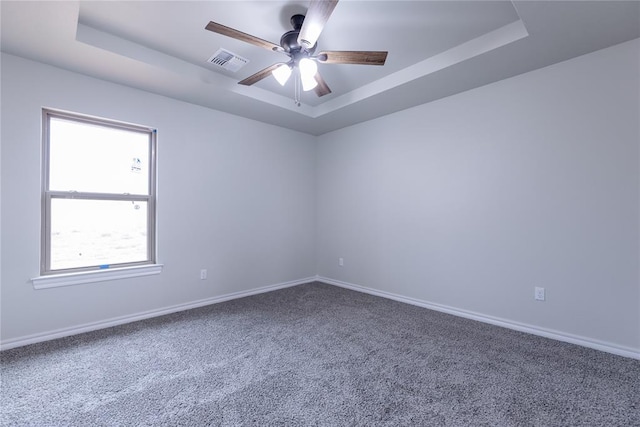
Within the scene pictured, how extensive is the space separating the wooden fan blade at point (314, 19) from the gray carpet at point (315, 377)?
88.8 inches

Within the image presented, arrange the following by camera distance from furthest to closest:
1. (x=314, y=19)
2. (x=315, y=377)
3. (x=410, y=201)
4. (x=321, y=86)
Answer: (x=410, y=201), (x=321, y=86), (x=315, y=377), (x=314, y=19)

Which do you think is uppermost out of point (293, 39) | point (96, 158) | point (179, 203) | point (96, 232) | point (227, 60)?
point (227, 60)

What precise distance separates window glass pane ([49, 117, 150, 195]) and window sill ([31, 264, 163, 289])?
0.81m

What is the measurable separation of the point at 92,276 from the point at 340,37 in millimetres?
3187

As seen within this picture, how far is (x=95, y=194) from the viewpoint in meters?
2.83

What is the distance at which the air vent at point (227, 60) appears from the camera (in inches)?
102

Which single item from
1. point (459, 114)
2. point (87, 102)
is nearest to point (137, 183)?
point (87, 102)

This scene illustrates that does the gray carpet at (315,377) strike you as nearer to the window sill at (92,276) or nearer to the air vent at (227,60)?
the window sill at (92,276)

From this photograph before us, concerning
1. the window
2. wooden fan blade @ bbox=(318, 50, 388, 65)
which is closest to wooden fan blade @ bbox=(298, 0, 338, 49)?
wooden fan blade @ bbox=(318, 50, 388, 65)

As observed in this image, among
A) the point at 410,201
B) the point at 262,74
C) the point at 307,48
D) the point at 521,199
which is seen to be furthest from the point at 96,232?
the point at 521,199

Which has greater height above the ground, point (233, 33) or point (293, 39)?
point (293, 39)

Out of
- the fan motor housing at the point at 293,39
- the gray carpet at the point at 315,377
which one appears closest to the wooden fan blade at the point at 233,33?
the fan motor housing at the point at 293,39

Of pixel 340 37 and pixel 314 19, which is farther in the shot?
pixel 340 37

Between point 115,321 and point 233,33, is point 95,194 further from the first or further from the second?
point 233,33
